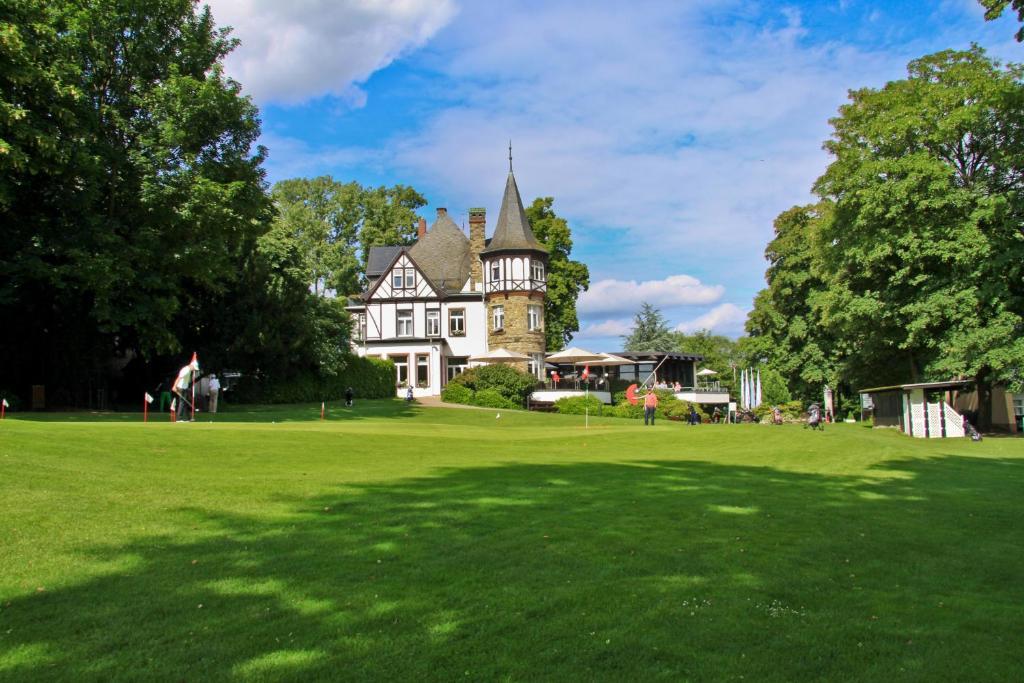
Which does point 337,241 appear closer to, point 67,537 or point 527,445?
point 527,445

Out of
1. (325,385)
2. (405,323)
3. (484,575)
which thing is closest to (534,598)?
(484,575)

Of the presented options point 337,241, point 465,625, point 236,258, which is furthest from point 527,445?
point 337,241

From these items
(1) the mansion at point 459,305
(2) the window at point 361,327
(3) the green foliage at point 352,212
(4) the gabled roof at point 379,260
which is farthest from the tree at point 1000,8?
(3) the green foliage at point 352,212

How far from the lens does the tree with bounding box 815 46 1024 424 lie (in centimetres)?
3181

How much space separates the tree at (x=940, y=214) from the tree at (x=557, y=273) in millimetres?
28252

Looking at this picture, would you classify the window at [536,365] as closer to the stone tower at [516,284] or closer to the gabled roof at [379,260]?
the stone tower at [516,284]

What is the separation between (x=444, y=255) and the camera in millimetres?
62219

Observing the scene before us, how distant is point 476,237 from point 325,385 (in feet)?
59.9

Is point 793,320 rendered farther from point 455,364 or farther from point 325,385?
point 325,385

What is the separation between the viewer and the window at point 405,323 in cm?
5806

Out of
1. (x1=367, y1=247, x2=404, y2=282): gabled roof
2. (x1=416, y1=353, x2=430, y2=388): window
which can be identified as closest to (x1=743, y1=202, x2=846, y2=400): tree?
(x1=416, y1=353, x2=430, y2=388): window

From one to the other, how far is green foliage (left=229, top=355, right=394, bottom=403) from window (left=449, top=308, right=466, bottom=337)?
20.9ft

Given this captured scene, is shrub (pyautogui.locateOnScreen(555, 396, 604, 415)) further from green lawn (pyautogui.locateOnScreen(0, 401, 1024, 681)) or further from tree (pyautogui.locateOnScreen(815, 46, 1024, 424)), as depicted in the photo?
green lawn (pyautogui.locateOnScreen(0, 401, 1024, 681))

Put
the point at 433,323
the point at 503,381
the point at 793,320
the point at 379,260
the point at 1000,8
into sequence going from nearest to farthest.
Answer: the point at 1000,8 < the point at 503,381 < the point at 793,320 < the point at 433,323 < the point at 379,260
